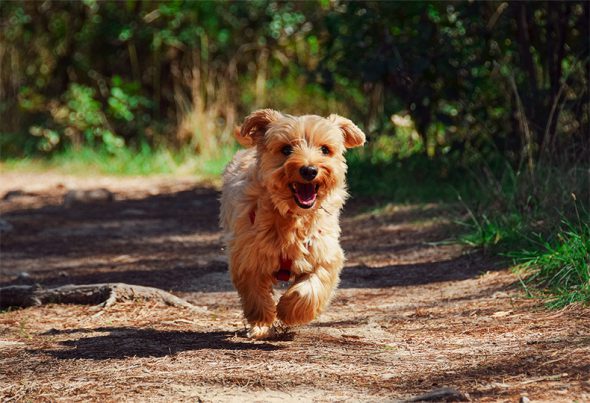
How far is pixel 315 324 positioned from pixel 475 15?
190 inches

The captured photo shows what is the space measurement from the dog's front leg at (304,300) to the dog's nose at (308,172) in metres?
0.57

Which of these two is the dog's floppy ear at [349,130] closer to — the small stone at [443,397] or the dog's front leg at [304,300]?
the dog's front leg at [304,300]

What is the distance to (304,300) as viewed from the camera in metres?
5.03

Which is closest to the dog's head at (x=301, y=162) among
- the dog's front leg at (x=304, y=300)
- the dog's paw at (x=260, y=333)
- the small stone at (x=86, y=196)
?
the dog's front leg at (x=304, y=300)

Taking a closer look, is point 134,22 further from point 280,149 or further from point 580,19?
point 280,149

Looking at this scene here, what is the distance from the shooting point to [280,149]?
506cm

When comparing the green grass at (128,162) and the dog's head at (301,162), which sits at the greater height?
the dog's head at (301,162)

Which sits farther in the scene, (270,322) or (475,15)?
(475,15)

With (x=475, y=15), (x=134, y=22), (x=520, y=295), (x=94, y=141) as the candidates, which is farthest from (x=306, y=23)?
(x=520, y=295)

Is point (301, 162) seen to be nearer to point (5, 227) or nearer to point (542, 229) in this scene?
point (542, 229)

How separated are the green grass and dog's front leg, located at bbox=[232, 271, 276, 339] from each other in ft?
25.1

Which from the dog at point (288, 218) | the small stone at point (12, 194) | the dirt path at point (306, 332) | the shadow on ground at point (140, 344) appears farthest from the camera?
the small stone at point (12, 194)

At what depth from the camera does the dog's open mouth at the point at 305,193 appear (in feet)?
16.5

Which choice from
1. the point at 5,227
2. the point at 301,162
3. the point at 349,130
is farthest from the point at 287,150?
the point at 5,227
